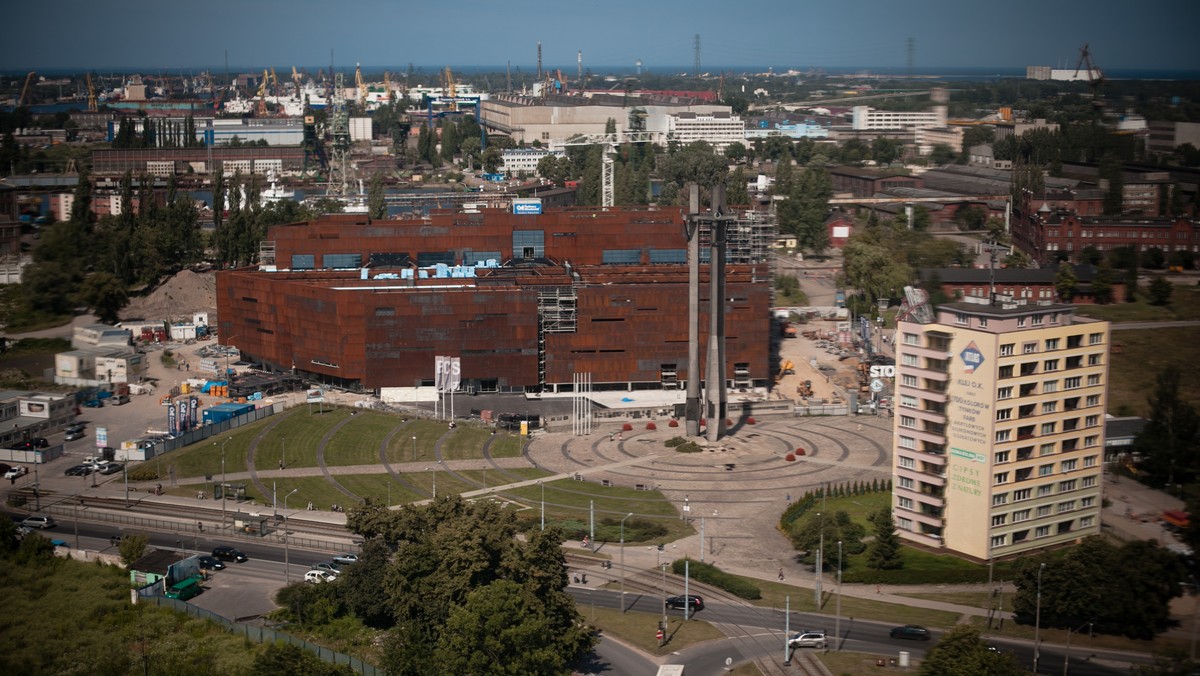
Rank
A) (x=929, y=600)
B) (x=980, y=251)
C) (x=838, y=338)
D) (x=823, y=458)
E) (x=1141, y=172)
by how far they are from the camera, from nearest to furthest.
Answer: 1. (x=929, y=600)
2. (x=823, y=458)
3. (x=838, y=338)
4. (x=980, y=251)
5. (x=1141, y=172)

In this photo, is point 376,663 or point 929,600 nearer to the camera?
point 376,663

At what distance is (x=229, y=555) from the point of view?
139 feet

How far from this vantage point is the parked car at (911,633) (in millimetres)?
34812

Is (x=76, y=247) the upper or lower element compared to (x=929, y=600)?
upper

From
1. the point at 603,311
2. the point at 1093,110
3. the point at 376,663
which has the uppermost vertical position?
the point at 1093,110

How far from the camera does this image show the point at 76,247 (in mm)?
70188

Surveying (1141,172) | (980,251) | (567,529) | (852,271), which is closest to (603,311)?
(567,529)

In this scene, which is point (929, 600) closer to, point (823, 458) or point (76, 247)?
point (823, 458)

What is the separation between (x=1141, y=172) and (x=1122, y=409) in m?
50.5

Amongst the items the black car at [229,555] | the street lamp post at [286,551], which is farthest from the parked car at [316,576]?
the black car at [229,555]

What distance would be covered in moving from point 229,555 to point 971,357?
24.7m

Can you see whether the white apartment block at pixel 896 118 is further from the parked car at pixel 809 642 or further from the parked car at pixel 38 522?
the parked car at pixel 809 642

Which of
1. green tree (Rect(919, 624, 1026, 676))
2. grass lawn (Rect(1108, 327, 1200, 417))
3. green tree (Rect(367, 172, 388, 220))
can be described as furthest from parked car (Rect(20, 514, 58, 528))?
green tree (Rect(367, 172, 388, 220))

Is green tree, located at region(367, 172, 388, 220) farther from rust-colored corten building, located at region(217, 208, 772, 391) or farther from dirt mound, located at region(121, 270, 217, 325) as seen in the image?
rust-colored corten building, located at region(217, 208, 772, 391)
